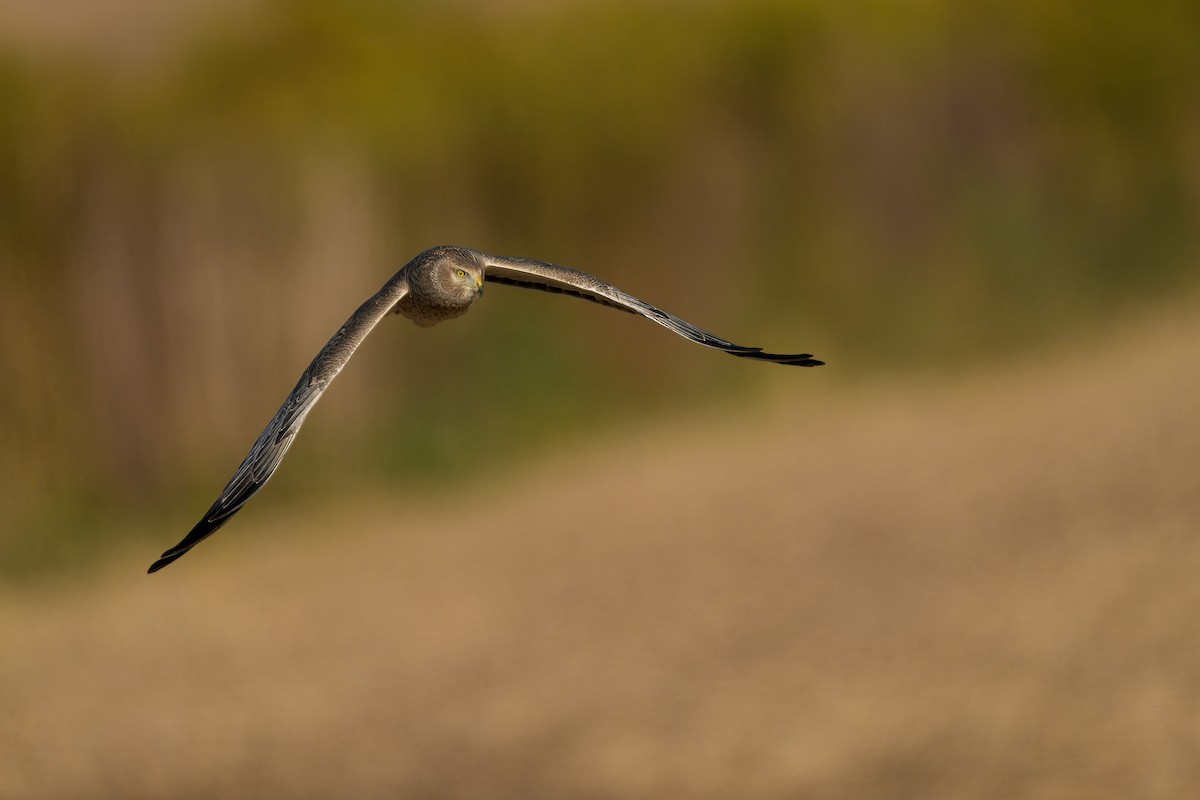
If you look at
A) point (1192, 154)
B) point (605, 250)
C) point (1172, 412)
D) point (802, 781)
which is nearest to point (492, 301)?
point (605, 250)

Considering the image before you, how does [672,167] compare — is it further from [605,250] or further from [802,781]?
[802,781]

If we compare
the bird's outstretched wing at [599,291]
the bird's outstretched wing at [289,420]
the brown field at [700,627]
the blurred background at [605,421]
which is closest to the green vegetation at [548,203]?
the blurred background at [605,421]

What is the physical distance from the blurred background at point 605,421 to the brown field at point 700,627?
7 centimetres

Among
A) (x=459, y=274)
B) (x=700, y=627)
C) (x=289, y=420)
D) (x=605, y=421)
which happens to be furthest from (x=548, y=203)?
(x=289, y=420)

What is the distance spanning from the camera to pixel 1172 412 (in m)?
23.6

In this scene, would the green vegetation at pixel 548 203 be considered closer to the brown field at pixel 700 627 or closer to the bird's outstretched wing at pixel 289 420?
the brown field at pixel 700 627

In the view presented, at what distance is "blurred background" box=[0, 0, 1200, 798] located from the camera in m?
18.5

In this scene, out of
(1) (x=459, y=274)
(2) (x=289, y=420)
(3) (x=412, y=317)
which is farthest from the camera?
(3) (x=412, y=317)

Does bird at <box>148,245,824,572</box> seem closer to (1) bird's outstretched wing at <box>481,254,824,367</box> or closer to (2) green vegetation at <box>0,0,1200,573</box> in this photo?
(1) bird's outstretched wing at <box>481,254,824,367</box>

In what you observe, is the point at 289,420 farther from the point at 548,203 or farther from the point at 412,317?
the point at 548,203

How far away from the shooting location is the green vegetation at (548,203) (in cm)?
2072

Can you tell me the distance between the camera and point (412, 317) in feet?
20.8

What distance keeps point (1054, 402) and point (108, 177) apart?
1448cm

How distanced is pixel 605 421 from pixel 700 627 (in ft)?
16.1
